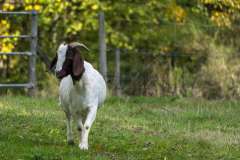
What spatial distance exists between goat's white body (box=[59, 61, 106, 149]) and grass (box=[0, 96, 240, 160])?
36 centimetres

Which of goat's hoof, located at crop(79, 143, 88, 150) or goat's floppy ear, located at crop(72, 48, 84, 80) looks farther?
goat's hoof, located at crop(79, 143, 88, 150)

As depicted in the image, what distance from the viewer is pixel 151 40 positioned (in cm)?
2769

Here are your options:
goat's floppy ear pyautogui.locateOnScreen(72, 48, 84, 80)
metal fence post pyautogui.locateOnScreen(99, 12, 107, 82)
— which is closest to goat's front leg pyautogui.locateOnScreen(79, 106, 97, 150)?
goat's floppy ear pyautogui.locateOnScreen(72, 48, 84, 80)

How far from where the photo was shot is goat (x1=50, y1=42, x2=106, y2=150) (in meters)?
10.9

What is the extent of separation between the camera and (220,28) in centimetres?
2436

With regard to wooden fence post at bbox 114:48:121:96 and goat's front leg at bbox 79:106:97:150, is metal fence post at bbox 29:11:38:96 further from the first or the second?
goat's front leg at bbox 79:106:97:150

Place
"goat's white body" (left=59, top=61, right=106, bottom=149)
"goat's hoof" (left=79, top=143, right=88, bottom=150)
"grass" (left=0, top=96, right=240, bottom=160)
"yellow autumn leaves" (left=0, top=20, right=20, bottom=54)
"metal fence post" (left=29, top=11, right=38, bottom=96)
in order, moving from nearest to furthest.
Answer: "grass" (left=0, top=96, right=240, bottom=160) < "goat's hoof" (left=79, top=143, right=88, bottom=150) < "goat's white body" (left=59, top=61, right=106, bottom=149) < "metal fence post" (left=29, top=11, right=38, bottom=96) < "yellow autumn leaves" (left=0, top=20, right=20, bottom=54)

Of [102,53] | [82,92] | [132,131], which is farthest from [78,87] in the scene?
[102,53]

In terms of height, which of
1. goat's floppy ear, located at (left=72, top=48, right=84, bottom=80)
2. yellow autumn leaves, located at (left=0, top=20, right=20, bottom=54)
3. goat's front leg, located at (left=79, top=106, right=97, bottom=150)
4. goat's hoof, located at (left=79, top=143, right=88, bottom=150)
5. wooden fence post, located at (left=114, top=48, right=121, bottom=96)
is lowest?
wooden fence post, located at (left=114, top=48, right=121, bottom=96)

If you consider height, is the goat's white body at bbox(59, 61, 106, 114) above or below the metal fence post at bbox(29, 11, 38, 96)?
above

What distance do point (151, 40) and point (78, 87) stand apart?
652 inches

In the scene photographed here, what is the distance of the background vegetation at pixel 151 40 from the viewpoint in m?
21.3

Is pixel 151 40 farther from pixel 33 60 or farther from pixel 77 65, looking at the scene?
pixel 77 65

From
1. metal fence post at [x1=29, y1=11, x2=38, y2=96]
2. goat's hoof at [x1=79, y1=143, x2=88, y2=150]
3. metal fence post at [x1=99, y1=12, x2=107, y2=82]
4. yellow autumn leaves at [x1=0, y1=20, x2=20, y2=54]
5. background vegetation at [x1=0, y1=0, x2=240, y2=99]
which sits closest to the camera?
goat's hoof at [x1=79, y1=143, x2=88, y2=150]
